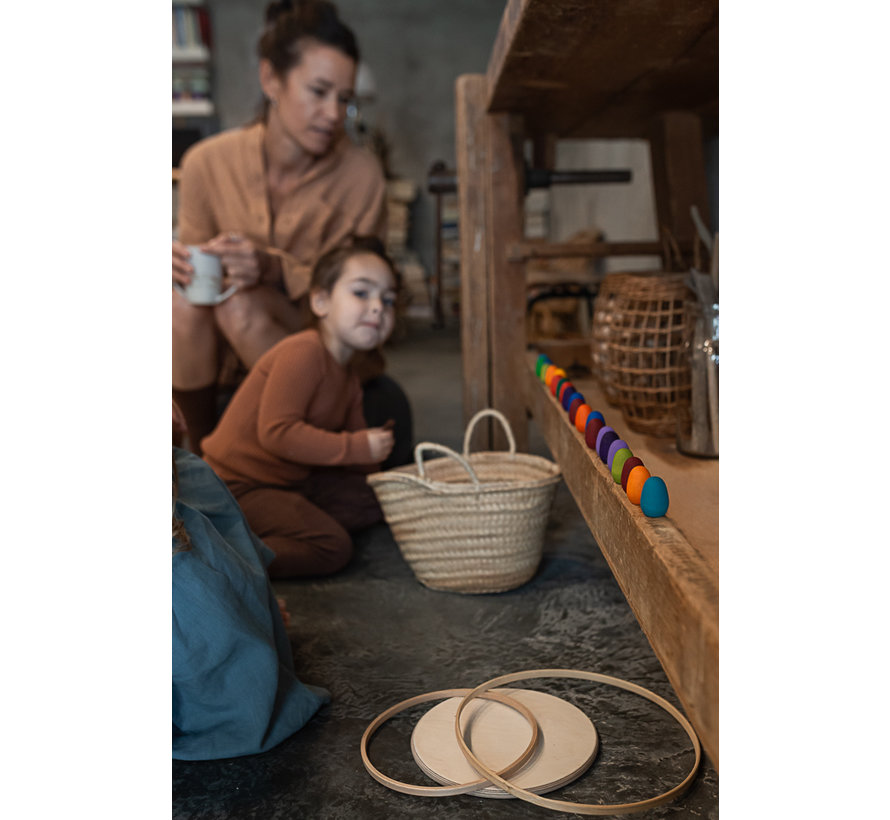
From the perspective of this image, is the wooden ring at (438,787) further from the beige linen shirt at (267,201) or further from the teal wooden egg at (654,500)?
the beige linen shirt at (267,201)

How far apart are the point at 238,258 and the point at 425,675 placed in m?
1.32

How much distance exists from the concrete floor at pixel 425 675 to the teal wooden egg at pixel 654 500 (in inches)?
14.0

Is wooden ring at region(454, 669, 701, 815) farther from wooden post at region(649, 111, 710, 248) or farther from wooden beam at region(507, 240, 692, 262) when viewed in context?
wooden post at region(649, 111, 710, 248)

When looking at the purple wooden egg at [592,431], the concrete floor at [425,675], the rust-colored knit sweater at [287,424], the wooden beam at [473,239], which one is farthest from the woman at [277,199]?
the purple wooden egg at [592,431]

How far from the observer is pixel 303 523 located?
176 cm

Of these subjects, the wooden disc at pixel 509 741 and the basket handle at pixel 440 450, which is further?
the basket handle at pixel 440 450

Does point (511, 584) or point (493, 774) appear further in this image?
point (511, 584)

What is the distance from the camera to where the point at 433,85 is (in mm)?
7652

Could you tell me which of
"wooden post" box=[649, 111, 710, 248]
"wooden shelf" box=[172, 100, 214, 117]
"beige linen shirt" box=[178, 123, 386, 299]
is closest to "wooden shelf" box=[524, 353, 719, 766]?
"wooden post" box=[649, 111, 710, 248]

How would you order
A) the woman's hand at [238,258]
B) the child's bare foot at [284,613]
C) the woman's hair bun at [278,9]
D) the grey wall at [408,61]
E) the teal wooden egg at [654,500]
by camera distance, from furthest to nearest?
Result: 1. the grey wall at [408,61]
2. the woman's hair bun at [278,9]
3. the woman's hand at [238,258]
4. the child's bare foot at [284,613]
5. the teal wooden egg at [654,500]

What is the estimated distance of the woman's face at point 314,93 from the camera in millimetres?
2355
